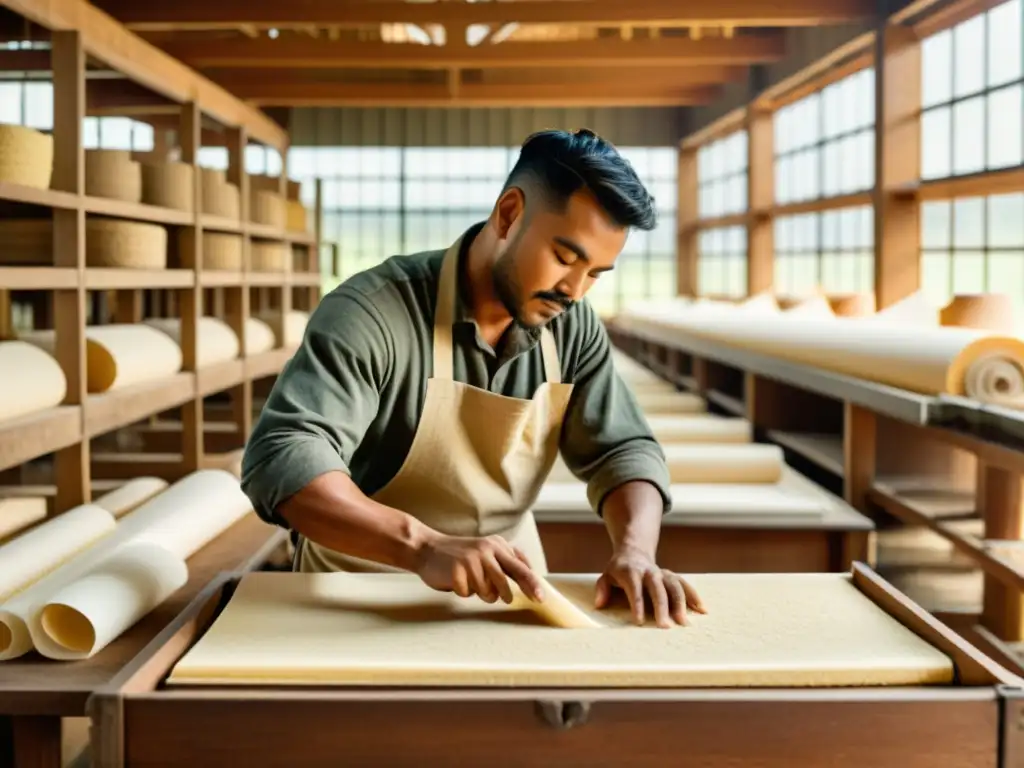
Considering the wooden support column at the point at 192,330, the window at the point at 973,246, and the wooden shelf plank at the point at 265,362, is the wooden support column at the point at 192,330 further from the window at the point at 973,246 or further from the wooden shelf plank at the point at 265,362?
the window at the point at 973,246

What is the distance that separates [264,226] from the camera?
24.3 ft

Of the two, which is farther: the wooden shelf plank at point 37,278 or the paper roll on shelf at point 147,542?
the wooden shelf plank at point 37,278

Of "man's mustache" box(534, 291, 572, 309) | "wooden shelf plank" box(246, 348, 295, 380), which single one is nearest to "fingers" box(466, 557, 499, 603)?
"man's mustache" box(534, 291, 572, 309)

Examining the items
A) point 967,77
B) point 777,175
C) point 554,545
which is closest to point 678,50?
point 777,175

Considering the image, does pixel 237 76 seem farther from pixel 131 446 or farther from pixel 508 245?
pixel 508 245

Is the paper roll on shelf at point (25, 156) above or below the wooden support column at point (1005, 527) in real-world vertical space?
above

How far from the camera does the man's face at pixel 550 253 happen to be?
1824 mm

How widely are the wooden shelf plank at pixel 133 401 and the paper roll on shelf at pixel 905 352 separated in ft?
8.35

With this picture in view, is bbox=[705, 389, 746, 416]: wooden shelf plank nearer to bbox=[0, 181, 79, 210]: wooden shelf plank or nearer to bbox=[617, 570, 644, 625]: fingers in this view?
bbox=[0, 181, 79, 210]: wooden shelf plank

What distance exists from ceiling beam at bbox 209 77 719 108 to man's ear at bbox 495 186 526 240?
7.94 m

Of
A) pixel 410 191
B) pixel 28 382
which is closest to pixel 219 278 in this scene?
pixel 28 382

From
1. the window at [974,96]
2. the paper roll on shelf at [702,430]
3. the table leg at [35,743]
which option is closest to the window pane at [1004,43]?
the window at [974,96]

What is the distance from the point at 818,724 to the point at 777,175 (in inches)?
329

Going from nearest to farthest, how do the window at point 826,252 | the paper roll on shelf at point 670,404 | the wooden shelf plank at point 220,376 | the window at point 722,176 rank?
the wooden shelf plank at point 220,376, the paper roll on shelf at point 670,404, the window at point 826,252, the window at point 722,176
